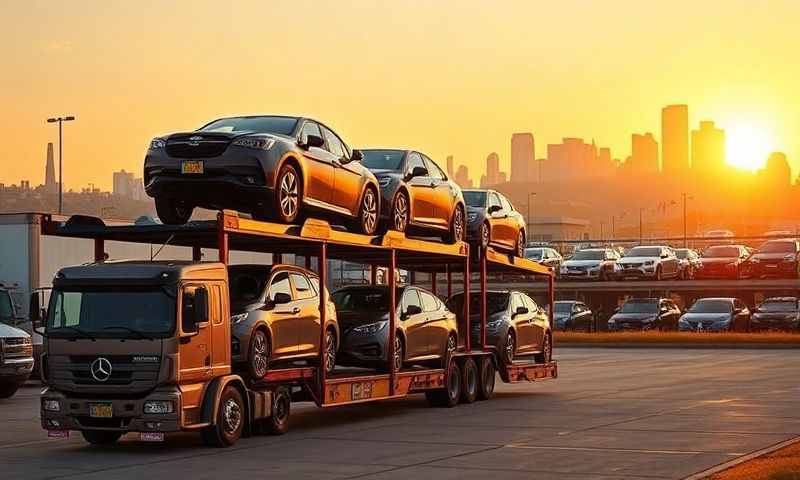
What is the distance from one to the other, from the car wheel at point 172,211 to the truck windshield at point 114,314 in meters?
1.95

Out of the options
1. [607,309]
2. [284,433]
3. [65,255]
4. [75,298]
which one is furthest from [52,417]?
[607,309]

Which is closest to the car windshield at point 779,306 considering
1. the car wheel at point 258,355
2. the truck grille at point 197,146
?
the car wheel at point 258,355

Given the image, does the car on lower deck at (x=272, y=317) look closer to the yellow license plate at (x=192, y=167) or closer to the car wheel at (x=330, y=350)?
the car wheel at (x=330, y=350)

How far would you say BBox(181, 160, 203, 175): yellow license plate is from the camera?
18.3 m

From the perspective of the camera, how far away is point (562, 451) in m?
17.2

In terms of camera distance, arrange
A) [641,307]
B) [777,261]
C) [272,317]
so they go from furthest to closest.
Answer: [777,261] < [641,307] < [272,317]

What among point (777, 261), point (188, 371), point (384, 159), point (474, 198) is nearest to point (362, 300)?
point (384, 159)

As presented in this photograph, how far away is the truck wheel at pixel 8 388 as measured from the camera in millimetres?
26405

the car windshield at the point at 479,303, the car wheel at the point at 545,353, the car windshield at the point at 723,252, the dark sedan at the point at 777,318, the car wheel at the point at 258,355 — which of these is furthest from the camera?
the car windshield at the point at 723,252

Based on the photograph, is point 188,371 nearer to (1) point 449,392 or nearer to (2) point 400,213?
A: (2) point 400,213

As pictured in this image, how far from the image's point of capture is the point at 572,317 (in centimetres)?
5969

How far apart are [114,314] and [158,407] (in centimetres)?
121

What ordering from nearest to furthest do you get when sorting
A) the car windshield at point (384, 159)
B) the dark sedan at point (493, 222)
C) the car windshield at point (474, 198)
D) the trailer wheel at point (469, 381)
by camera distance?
the car windshield at point (384, 159)
the trailer wheel at point (469, 381)
the dark sedan at point (493, 222)
the car windshield at point (474, 198)

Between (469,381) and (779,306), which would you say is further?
(779,306)
